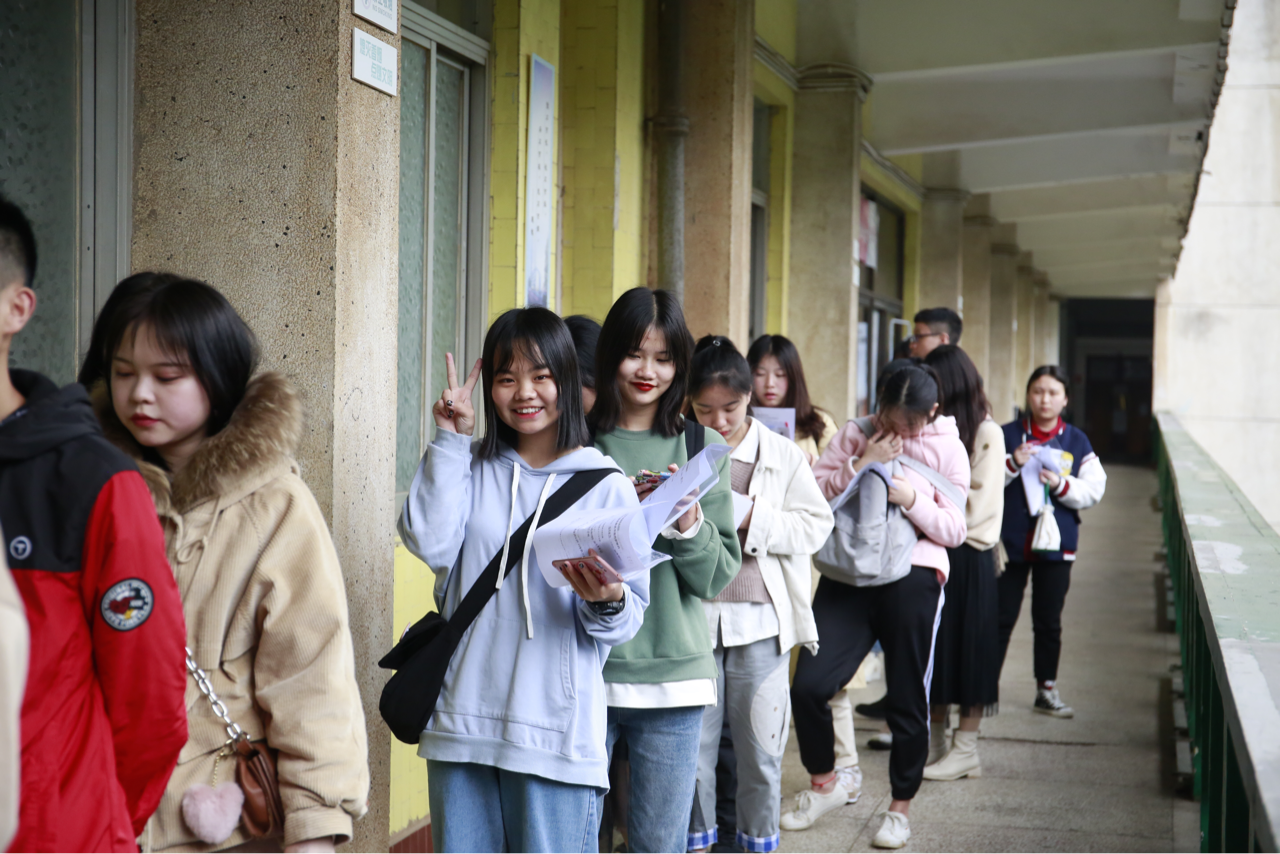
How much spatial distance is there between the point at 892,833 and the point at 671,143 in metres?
3.28

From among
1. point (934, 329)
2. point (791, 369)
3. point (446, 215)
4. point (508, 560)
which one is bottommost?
point (508, 560)

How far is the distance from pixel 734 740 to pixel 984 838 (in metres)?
1.42

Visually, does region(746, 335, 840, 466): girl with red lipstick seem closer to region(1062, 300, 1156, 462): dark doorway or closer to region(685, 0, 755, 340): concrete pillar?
region(685, 0, 755, 340): concrete pillar

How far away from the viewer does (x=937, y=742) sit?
5516 millimetres

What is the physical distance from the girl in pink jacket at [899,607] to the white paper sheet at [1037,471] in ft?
5.57

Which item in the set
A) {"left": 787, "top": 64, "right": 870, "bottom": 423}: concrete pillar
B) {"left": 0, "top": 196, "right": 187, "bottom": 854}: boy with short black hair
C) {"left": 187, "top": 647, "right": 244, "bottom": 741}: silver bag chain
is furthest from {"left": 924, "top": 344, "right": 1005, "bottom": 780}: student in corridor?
{"left": 0, "top": 196, "right": 187, "bottom": 854}: boy with short black hair

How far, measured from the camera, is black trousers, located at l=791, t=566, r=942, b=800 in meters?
4.36

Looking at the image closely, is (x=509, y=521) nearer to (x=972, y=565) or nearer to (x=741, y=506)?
(x=741, y=506)

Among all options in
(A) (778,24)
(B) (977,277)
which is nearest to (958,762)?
(A) (778,24)

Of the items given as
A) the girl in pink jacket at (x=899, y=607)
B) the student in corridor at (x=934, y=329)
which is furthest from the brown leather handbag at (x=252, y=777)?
the student in corridor at (x=934, y=329)

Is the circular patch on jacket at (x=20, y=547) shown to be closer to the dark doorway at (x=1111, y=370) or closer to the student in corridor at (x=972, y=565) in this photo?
the student in corridor at (x=972, y=565)

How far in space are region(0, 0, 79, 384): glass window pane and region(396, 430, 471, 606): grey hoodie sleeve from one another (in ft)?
3.63

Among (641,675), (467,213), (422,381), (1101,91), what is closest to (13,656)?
(641,675)

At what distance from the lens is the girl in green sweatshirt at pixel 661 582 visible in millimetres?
2916
